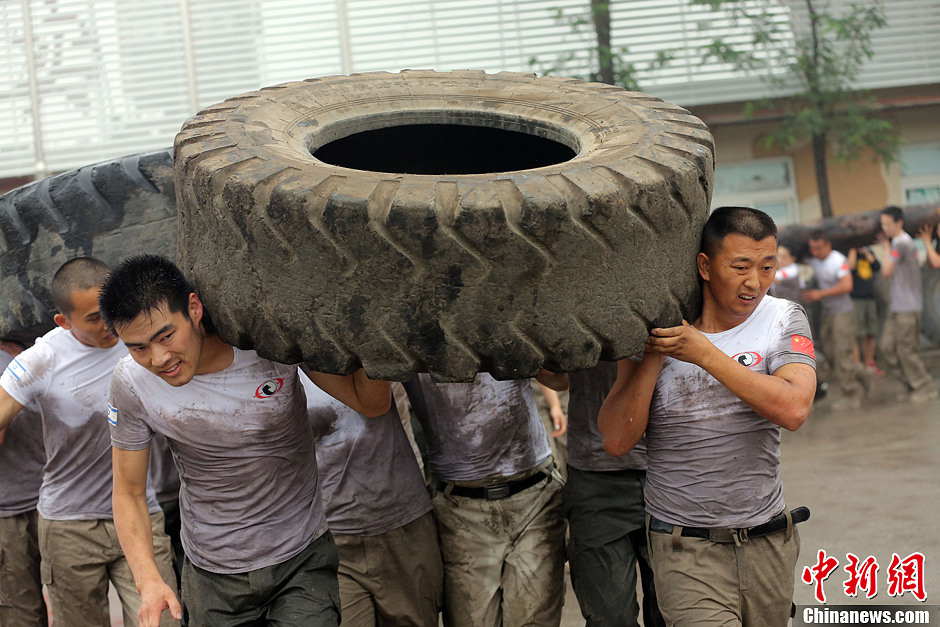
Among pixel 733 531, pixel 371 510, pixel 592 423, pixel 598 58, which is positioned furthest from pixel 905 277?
pixel 371 510

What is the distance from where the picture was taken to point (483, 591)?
171 inches

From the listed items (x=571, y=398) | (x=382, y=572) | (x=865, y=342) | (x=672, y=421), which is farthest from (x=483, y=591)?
(x=865, y=342)

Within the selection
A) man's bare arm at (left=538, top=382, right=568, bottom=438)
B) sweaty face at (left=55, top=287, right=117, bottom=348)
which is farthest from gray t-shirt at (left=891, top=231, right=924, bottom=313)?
sweaty face at (left=55, top=287, right=117, bottom=348)

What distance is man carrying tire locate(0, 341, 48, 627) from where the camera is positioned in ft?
16.1

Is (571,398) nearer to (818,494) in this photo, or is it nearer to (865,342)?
(818,494)

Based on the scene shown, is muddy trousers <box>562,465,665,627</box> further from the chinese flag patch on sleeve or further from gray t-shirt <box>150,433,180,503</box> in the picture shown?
gray t-shirt <box>150,433,180,503</box>

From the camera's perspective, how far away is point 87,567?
177 inches

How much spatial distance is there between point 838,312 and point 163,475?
7.64m

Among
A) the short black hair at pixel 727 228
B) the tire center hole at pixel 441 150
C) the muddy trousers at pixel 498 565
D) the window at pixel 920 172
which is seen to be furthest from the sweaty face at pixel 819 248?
the short black hair at pixel 727 228

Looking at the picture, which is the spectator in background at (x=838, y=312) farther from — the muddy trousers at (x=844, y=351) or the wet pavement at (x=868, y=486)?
the wet pavement at (x=868, y=486)

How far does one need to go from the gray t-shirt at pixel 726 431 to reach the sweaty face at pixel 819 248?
24.6 ft

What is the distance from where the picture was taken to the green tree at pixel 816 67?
13203mm

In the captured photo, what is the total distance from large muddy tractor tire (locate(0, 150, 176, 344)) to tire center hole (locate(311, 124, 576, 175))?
0.99m

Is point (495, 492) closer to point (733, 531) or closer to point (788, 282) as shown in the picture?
point (733, 531)
